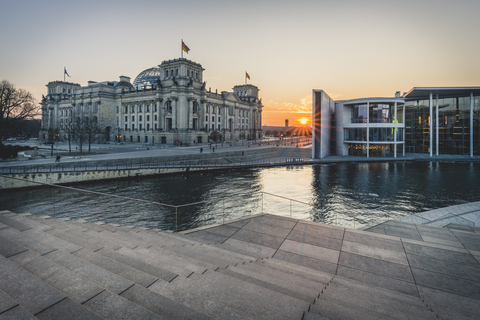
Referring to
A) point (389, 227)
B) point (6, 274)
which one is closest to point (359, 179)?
point (389, 227)

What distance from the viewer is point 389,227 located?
12617 mm


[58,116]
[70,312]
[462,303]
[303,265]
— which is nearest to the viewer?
[70,312]

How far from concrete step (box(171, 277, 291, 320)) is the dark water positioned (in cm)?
591

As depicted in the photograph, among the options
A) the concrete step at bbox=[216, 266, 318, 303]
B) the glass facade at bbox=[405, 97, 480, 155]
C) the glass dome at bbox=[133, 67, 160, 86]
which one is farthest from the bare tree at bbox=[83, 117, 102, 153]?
the glass facade at bbox=[405, 97, 480, 155]

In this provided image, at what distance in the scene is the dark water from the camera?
17461 millimetres

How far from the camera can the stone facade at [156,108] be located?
87.3m

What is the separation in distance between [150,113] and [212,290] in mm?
96418

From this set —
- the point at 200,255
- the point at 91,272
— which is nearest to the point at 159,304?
the point at 91,272

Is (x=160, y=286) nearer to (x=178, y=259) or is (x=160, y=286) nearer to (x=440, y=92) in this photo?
(x=178, y=259)

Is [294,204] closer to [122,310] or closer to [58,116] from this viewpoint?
[122,310]

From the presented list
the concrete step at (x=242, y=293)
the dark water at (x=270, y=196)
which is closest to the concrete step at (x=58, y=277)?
the concrete step at (x=242, y=293)

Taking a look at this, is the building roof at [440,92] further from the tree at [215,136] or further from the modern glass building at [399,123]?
the tree at [215,136]

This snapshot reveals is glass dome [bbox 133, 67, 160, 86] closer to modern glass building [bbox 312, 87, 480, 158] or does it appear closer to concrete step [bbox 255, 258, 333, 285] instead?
modern glass building [bbox 312, 87, 480, 158]

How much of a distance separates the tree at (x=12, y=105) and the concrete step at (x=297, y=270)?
55861 millimetres
